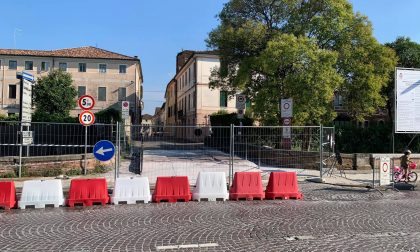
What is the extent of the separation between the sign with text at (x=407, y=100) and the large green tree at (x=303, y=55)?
430 cm

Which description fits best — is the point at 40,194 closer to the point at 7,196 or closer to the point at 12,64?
the point at 7,196

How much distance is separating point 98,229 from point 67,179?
21.5 feet

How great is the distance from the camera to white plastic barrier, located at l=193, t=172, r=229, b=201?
10883mm

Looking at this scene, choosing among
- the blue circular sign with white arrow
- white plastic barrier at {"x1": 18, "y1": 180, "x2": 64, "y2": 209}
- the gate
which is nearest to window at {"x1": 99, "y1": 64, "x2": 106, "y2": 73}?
the gate

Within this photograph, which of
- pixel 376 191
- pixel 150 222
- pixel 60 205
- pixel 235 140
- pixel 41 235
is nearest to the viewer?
pixel 41 235

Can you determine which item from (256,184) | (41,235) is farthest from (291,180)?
(41,235)

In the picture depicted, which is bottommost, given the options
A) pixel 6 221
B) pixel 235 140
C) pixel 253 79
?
pixel 6 221

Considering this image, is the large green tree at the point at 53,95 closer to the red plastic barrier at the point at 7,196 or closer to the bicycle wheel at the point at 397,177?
the red plastic barrier at the point at 7,196

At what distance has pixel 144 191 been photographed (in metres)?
10.6

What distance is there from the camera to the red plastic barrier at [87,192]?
10086 millimetres

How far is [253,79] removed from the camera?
23469 mm

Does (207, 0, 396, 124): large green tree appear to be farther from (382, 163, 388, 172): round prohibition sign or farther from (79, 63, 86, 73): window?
(79, 63, 86, 73): window

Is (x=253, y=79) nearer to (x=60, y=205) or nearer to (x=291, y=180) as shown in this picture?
(x=291, y=180)

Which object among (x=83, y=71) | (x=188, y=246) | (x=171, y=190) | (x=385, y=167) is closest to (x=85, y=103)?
(x=171, y=190)
